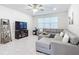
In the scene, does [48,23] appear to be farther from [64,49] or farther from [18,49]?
[64,49]

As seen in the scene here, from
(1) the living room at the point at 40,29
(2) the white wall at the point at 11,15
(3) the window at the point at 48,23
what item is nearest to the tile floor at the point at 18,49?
(1) the living room at the point at 40,29

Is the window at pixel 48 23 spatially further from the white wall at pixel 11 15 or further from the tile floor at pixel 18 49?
the tile floor at pixel 18 49

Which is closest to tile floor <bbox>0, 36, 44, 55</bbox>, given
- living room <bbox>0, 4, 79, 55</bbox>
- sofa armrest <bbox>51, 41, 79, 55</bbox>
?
living room <bbox>0, 4, 79, 55</bbox>

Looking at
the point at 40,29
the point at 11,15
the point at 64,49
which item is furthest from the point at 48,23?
the point at 64,49

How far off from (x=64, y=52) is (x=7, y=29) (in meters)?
4.16

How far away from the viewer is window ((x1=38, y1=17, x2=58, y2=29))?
10.1 m

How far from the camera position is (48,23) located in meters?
10.5

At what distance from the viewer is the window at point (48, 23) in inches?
396

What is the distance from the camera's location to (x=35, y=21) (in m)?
11.0

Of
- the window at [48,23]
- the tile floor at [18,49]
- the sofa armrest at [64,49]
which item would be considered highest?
the window at [48,23]

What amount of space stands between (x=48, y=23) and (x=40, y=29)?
1.03m

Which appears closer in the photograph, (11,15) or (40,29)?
(11,15)
